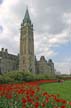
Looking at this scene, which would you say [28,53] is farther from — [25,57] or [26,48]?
[26,48]

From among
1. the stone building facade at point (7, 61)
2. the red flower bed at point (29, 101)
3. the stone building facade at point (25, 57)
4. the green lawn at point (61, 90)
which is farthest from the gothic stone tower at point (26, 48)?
the red flower bed at point (29, 101)

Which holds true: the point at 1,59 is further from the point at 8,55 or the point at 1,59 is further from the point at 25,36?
the point at 25,36

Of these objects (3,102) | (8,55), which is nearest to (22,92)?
(3,102)

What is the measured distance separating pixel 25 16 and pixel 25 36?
1338 centimetres

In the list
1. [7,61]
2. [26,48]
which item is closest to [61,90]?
[7,61]

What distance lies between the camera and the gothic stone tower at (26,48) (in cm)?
10891

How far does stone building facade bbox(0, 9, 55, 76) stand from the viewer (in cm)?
10625

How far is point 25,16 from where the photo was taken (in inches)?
4791

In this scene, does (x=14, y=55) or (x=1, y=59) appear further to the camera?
(x=14, y=55)

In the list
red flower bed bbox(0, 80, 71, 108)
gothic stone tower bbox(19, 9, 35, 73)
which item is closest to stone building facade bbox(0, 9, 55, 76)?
gothic stone tower bbox(19, 9, 35, 73)

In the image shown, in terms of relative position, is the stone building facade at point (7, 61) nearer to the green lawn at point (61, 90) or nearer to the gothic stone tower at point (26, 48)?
the gothic stone tower at point (26, 48)

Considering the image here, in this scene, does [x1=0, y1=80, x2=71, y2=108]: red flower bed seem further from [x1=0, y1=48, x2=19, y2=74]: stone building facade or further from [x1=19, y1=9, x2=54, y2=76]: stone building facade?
[x1=19, y1=9, x2=54, y2=76]: stone building facade

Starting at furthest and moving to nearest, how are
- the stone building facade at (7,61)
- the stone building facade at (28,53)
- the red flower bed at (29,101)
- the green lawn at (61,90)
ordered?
the stone building facade at (28,53) < the stone building facade at (7,61) < the green lawn at (61,90) < the red flower bed at (29,101)

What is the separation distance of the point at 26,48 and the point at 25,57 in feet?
13.5
